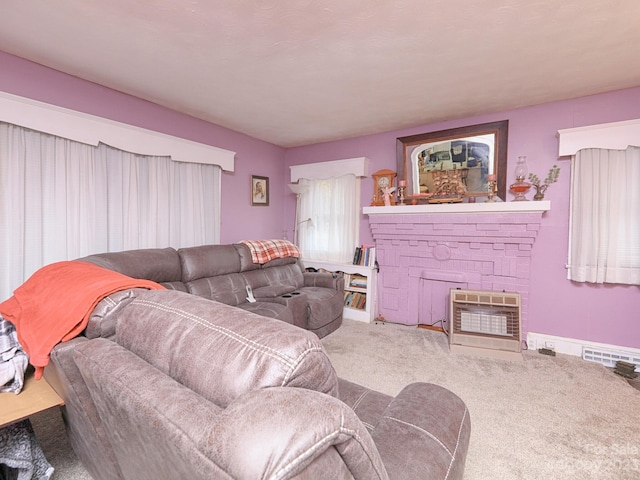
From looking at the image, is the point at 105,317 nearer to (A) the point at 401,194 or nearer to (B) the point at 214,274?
(B) the point at 214,274

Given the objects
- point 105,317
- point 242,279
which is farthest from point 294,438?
point 242,279

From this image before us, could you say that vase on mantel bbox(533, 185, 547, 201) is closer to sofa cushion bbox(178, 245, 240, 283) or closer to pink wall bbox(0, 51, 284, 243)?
sofa cushion bbox(178, 245, 240, 283)

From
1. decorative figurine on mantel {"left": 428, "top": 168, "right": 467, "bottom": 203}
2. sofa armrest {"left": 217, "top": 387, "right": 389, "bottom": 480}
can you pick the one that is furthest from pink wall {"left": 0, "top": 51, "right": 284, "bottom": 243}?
sofa armrest {"left": 217, "top": 387, "right": 389, "bottom": 480}

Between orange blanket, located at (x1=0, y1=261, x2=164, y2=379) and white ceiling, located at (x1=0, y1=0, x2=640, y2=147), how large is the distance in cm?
152

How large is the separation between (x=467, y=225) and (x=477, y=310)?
900 mm

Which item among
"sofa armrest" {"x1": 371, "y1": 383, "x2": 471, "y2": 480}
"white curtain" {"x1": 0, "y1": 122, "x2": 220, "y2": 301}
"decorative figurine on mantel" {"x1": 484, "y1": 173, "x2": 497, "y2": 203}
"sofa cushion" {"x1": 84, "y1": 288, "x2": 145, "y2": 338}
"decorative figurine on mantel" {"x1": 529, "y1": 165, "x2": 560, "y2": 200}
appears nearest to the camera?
"sofa armrest" {"x1": 371, "y1": 383, "x2": 471, "y2": 480}

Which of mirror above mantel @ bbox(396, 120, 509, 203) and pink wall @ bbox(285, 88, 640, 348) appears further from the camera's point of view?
mirror above mantel @ bbox(396, 120, 509, 203)

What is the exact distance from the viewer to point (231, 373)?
0.62m

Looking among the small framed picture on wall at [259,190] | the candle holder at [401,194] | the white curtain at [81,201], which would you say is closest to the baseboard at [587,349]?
the candle holder at [401,194]

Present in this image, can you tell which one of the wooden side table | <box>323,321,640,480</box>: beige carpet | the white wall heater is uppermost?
the wooden side table

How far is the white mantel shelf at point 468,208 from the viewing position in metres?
2.82

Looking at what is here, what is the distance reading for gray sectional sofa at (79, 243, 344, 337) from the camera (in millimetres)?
2486

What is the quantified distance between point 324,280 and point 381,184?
143cm

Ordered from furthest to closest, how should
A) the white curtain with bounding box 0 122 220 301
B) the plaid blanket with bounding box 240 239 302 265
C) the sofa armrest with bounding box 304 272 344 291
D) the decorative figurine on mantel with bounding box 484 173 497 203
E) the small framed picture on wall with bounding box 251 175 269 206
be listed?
1. the small framed picture on wall with bounding box 251 175 269 206
2. the sofa armrest with bounding box 304 272 344 291
3. the plaid blanket with bounding box 240 239 302 265
4. the decorative figurine on mantel with bounding box 484 173 497 203
5. the white curtain with bounding box 0 122 220 301
